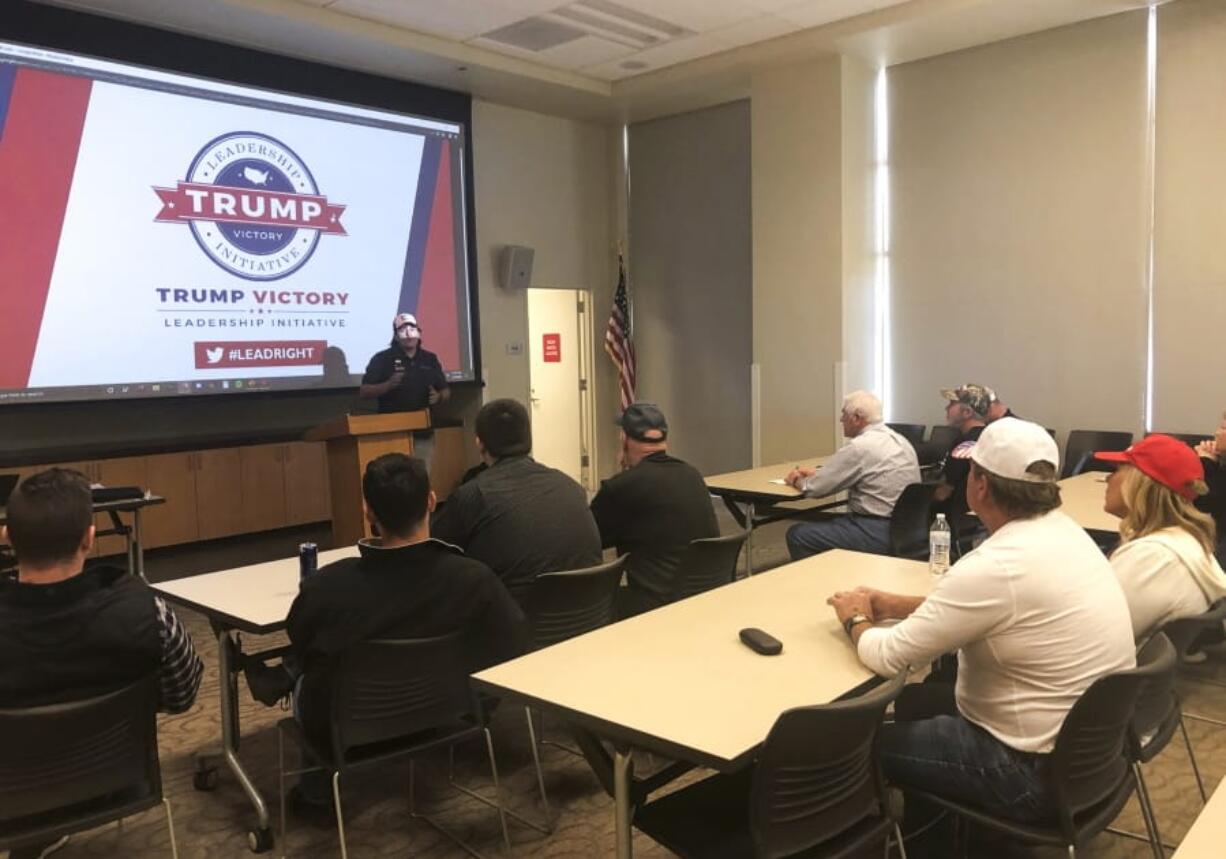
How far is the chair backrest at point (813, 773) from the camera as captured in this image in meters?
1.74

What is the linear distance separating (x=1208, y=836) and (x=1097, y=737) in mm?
532

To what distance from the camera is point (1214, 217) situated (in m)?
6.41

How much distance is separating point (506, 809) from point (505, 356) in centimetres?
628

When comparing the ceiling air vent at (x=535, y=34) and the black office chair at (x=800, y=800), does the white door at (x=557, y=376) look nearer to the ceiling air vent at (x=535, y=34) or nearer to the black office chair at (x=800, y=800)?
the ceiling air vent at (x=535, y=34)

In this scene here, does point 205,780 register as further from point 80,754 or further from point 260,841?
point 80,754

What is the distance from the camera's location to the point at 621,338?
985cm

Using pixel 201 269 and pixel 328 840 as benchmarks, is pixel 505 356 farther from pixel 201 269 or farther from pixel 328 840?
pixel 328 840

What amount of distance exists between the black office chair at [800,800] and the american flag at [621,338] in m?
7.75

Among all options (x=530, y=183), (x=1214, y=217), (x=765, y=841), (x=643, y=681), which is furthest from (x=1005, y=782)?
(x=530, y=183)

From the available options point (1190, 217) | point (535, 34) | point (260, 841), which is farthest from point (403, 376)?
point (1190, 217)

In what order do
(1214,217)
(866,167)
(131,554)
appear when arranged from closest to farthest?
(131,554)
(1214,217)
(866,167)

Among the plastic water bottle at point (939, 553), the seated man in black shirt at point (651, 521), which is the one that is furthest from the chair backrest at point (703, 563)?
the plastic water bottle at point (939, 553)

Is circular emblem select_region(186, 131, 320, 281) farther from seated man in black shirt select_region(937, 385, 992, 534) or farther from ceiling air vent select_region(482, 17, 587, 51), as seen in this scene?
seated man in black shirt select_region(937, 385, 992, 534)

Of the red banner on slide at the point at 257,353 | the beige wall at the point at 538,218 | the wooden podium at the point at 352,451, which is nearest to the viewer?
the wooden podium at the point at 352,451
